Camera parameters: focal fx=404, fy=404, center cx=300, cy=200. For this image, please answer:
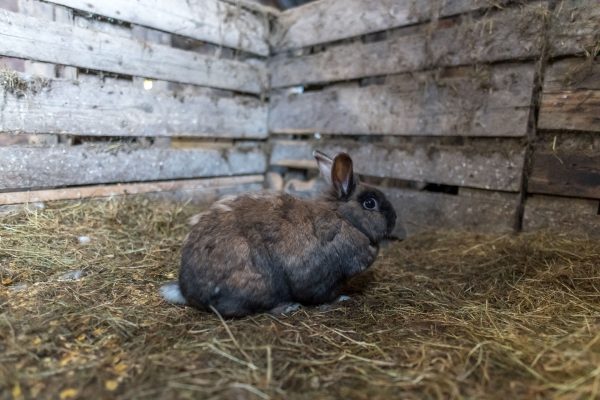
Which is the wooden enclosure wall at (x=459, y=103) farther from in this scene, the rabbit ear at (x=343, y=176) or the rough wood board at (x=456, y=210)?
the rabbit ear at (x=343, y=176)

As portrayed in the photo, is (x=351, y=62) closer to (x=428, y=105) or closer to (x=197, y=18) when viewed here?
(x=428, y=105)

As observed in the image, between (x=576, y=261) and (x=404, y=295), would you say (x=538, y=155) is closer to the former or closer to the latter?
(x=576, y=261)

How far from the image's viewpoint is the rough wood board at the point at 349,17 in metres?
3.78

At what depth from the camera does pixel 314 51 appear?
193 inches

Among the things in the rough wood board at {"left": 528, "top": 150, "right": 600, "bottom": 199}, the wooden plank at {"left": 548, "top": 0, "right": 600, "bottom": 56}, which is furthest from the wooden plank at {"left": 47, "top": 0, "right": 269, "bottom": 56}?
the rough wood board at {"left": 528, "top": 150, "right": 600, "bottom": 199}

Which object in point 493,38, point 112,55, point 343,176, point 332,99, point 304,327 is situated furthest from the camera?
point 332,99

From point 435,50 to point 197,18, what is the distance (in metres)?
2.50

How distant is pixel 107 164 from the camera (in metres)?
3.86

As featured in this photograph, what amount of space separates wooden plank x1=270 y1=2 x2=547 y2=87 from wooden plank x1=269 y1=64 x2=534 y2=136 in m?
0.12

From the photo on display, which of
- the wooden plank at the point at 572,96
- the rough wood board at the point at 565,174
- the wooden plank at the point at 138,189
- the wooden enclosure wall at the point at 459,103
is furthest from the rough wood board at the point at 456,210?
the wooden plank at the point at 138,189

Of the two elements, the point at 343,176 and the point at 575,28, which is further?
the point at 575,28

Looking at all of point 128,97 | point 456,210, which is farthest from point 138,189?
point 456,210

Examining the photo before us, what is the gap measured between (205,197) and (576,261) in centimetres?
362

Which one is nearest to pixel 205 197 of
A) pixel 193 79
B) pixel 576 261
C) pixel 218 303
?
pixel 193 79
